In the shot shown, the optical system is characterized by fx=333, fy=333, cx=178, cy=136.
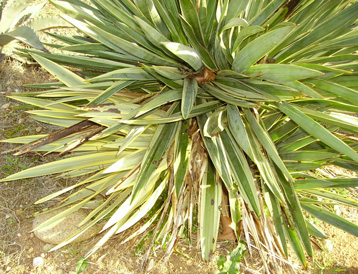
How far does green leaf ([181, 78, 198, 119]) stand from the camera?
166cm

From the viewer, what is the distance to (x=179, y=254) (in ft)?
6.68

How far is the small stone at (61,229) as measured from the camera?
2.07 metres

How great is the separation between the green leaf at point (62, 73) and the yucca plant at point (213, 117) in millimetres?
13

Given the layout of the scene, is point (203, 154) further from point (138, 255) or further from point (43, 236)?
point (43, 236)

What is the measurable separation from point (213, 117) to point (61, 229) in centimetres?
120

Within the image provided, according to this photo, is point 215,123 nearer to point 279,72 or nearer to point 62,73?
point 279,72

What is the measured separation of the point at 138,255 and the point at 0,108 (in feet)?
5.66

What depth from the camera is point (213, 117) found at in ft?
5.72

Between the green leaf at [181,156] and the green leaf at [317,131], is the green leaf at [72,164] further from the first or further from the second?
the green leaf at [317,131]

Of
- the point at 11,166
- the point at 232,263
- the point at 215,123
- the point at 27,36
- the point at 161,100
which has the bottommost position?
the point at 232,263

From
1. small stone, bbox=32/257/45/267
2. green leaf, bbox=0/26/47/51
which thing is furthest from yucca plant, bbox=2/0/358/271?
green leaf, bbox=0/26/47/51

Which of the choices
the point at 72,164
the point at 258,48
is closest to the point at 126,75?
the point at 72,164

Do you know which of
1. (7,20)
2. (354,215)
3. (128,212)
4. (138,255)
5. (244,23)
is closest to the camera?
(244,23)

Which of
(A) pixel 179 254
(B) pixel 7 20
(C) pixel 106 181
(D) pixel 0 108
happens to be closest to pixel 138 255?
(A) pixel 179 254
